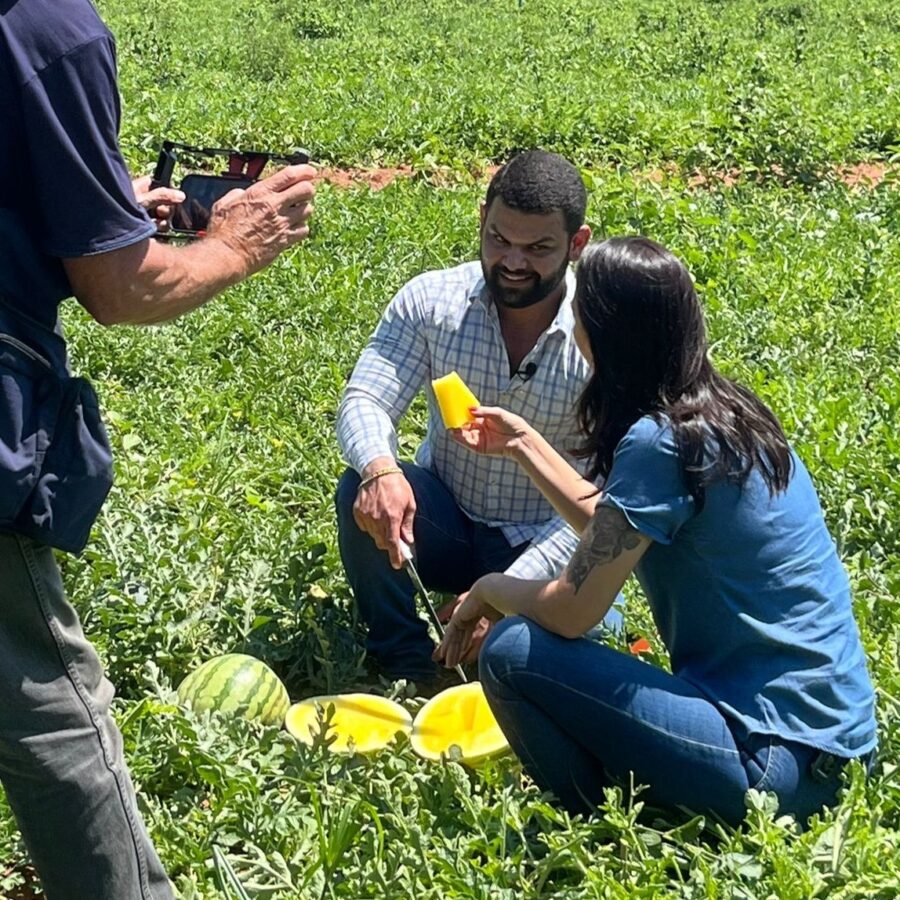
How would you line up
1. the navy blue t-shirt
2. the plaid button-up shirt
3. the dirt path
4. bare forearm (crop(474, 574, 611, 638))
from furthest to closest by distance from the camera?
1. the dirt path
2. the plaid button-up shirt
3. bare forearm (crop(474, 574, 611, 638))
4. the navy blue t-shirt

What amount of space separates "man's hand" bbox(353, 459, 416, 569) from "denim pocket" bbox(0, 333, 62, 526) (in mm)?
1496

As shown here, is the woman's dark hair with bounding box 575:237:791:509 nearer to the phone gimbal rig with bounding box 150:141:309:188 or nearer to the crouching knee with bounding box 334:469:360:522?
the phone gimbal rig with bounding box 150:141:309:188

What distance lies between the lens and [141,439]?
5430 millimetres

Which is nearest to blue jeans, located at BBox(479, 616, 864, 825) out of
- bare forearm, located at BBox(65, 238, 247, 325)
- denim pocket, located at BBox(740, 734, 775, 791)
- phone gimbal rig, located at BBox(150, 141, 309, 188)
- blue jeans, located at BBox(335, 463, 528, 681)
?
denim pocket, located at BBox(740, 734, 775, 791)

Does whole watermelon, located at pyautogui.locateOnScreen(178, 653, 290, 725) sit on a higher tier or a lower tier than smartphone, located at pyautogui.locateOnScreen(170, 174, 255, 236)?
lower

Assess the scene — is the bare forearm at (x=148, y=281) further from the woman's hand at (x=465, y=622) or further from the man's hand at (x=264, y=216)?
the woman's hand at (x=465, y=622)

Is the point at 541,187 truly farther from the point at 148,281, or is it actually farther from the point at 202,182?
the point at 148,281

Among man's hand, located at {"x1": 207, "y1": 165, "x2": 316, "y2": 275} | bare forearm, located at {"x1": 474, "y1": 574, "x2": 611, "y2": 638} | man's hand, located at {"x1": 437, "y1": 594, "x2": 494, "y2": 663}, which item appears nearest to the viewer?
man's hand, located at {"x1": 207, "y1": 165, "x2": 316, "y2": 275}

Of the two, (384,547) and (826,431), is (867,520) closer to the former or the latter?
(826,431)

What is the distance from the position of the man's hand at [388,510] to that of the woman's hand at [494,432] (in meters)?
0.31

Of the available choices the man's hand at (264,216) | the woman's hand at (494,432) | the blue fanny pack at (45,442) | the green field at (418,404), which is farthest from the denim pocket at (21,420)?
the woman's hand at (494,432)

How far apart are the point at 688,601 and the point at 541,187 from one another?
1.50 meters

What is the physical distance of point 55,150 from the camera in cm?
228

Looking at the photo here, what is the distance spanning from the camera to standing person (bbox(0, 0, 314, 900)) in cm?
227
